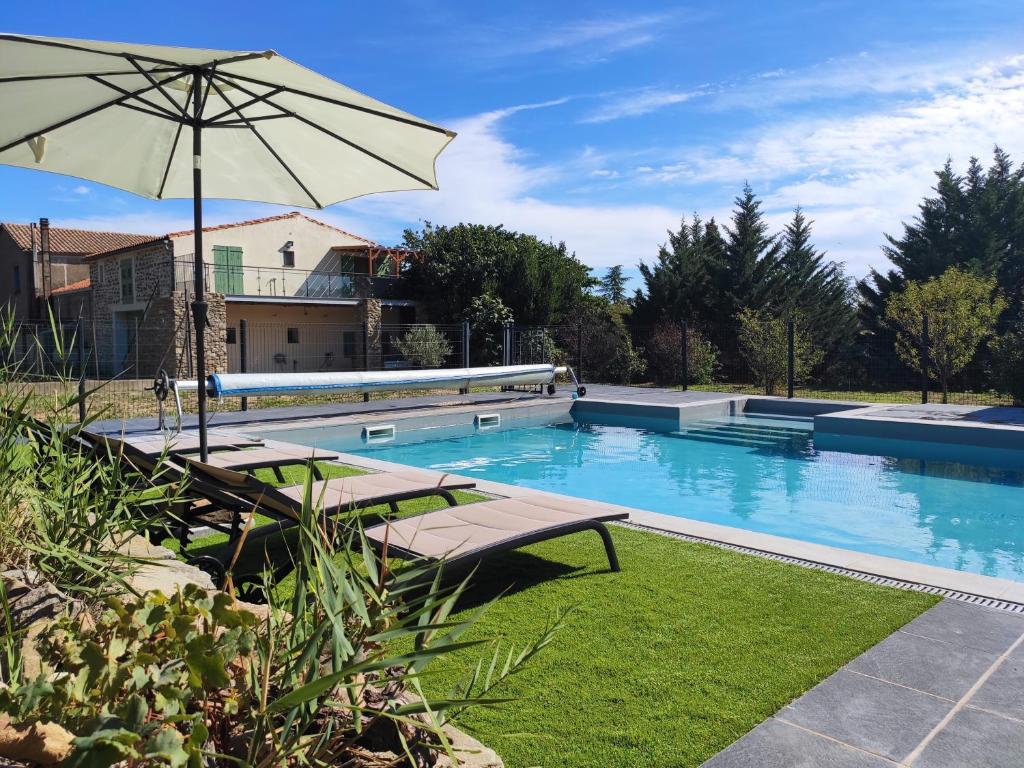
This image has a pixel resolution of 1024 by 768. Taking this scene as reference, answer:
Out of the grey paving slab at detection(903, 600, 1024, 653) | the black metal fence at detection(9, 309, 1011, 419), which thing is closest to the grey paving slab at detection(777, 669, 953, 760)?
the grey paving slab at detection(903, 600, 1024, 653)

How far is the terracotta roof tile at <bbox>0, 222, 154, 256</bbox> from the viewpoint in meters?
32.2

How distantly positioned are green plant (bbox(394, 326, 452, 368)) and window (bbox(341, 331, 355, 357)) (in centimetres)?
614

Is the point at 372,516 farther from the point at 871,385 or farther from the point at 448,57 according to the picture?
the point at 871,385

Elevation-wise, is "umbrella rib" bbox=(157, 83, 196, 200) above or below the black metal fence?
above

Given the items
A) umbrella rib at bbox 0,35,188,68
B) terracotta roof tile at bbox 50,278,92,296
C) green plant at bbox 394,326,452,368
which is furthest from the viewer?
terracotta roof tile at bbox 50,278,92,296

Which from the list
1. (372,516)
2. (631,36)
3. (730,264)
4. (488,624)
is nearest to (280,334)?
(730,264)

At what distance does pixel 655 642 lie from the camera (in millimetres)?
3070

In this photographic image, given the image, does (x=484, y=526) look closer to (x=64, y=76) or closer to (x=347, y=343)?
(x=64, y=76)

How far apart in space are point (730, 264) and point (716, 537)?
22.0 m

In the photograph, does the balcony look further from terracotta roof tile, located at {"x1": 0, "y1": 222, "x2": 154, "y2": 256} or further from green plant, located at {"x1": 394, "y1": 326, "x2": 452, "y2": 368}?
terracotta roof tile, located at {"x1": 0, "y1": 222, "x2": 154, "y2": 256}

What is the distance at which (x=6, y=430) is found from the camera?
243 cm

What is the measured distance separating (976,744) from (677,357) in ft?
60.7

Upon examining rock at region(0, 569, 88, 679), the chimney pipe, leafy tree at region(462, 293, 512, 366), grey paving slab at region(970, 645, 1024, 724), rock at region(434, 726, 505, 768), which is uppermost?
the chimney pipe

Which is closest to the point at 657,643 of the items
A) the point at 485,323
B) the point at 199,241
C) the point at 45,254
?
the point at 199,241
